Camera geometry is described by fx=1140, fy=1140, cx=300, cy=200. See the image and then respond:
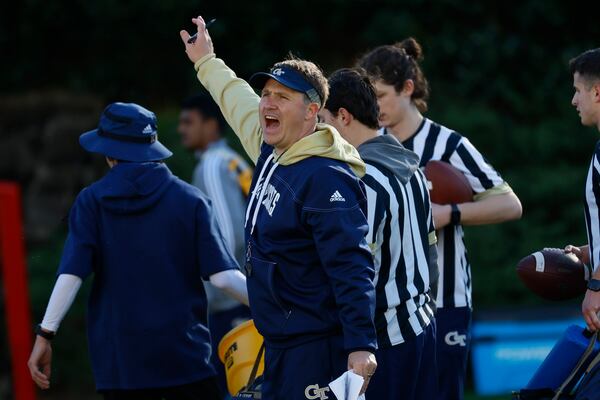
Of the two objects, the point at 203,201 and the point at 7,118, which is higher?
the point at 7,118

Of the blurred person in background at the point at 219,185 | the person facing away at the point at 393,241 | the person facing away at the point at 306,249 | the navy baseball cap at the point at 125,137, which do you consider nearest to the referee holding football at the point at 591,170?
the person facing away at the point at 393,241

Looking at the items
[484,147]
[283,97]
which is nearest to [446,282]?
[283,97]

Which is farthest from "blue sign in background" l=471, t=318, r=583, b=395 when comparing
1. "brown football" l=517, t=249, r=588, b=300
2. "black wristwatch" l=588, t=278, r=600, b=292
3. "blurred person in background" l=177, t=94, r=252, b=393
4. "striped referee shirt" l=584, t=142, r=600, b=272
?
"black wristwatch" l=588, t=278, r=600, b=292

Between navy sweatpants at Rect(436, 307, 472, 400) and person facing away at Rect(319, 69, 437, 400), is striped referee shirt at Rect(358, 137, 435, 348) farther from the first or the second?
navy sweatpants at Rect(436, 307, 472, 400)

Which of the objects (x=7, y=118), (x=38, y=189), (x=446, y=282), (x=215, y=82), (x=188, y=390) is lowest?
(x=188, y=390)

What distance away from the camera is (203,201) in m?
5.04

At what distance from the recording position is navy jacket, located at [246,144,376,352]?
151 inches

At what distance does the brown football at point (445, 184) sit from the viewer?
522cm

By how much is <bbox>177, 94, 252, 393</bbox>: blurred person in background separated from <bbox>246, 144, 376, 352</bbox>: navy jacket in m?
2.54

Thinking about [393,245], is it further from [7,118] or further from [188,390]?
[7,118]

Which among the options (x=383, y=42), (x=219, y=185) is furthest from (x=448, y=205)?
(x=383, y=42)

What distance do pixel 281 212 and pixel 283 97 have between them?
42 centimetres

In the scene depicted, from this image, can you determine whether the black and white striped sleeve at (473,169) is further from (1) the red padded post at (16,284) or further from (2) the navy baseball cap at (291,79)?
(1) the red padded post at (16,284)

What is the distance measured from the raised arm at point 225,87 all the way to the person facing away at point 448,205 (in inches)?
28.8
